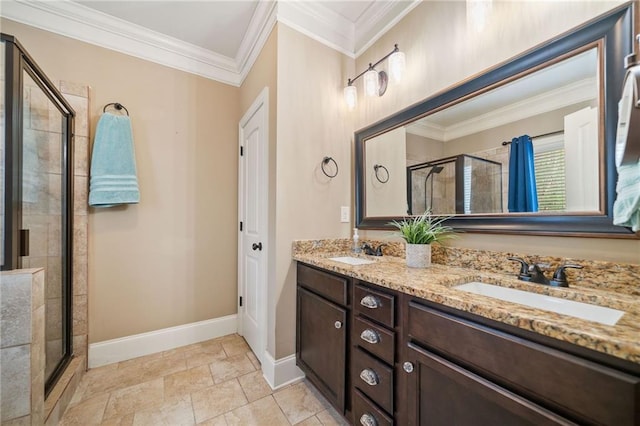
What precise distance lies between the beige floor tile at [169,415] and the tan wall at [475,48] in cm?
182

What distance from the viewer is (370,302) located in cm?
112

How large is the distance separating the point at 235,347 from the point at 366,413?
4.79 ft

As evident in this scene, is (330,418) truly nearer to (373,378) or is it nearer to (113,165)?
(373,378)

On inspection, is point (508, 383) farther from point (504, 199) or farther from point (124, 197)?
point (124, 197)

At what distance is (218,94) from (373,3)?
157 centimetres

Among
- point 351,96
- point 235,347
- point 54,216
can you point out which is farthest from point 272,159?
point 235,347

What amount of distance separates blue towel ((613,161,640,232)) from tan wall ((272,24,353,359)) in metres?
1.44

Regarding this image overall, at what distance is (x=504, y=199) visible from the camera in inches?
46.7

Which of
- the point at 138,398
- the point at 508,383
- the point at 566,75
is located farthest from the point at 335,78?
the point at 138,398

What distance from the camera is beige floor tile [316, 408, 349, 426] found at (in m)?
1.38

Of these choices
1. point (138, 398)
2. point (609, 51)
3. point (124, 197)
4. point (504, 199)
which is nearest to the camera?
point (609, 51)

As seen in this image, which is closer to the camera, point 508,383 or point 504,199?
point 508,383

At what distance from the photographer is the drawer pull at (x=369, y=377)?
109cm

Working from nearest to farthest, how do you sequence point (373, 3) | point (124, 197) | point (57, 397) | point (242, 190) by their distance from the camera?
1. point (57, 397)
2. point (373, 3)
3. point (124, 197)
4. point (242, 190)
